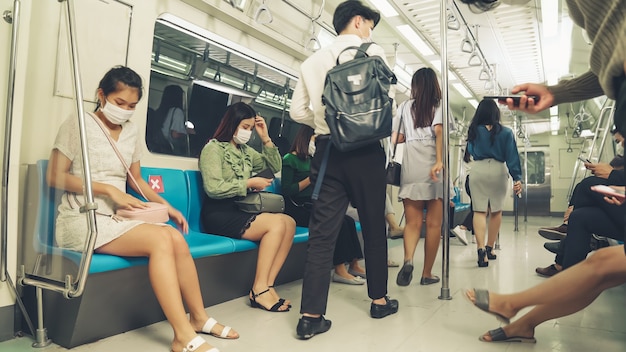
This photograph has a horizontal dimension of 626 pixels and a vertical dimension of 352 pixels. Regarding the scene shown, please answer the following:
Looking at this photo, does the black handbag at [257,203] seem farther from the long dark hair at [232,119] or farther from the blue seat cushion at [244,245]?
the long dark hair at [232,119]

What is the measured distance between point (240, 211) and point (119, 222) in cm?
91

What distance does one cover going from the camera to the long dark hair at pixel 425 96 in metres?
3.17

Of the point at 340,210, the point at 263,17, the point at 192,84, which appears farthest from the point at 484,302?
the point at 263,17

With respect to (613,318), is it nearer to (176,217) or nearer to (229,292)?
(229,292)

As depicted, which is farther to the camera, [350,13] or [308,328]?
[350,13]

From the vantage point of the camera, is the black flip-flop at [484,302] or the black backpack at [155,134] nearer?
the black flip-flop at [484,302]

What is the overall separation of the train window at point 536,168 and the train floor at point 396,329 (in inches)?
546

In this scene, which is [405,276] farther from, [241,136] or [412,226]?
[241,136]

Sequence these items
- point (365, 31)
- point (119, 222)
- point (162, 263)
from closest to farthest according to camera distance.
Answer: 1. point (162, 263)
2. point (119, 222)
3. point (365, 31)

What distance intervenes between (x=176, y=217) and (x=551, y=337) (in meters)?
2.10

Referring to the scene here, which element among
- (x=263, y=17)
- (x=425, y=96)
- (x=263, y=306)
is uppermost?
(x=263, y=17)

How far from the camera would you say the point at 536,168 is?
52.2 feet

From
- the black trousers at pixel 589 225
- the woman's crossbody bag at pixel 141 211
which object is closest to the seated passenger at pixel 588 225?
the black trousers at pixel 589 225

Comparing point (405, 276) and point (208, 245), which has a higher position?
point (208, 245)
